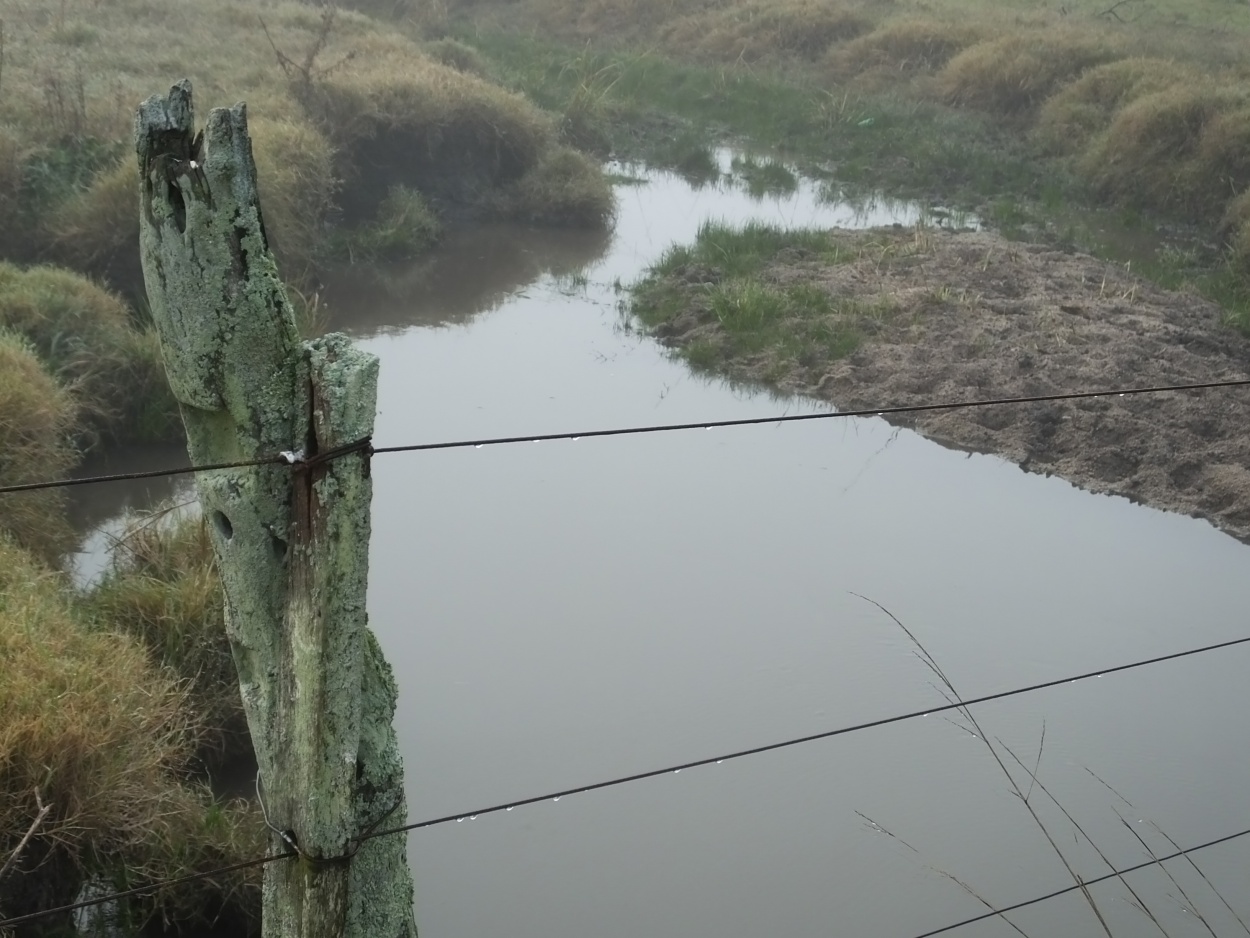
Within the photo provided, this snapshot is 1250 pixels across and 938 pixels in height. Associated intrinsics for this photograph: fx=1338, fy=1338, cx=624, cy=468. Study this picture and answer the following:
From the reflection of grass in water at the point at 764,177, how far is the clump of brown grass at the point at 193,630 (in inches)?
328

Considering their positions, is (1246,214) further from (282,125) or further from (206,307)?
(206,307)

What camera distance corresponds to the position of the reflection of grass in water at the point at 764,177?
11.8 metres

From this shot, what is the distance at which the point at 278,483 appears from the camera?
1420 millimetres

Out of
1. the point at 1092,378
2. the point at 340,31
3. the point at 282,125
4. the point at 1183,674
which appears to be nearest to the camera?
the point at 1183,674

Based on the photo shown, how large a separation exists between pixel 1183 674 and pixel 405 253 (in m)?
6.12

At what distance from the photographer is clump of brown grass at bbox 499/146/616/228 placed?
33.8ft

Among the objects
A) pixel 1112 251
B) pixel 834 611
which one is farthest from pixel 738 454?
pixel 1112 251

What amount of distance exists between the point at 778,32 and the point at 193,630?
46.5 ft

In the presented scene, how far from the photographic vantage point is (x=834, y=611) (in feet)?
16.7

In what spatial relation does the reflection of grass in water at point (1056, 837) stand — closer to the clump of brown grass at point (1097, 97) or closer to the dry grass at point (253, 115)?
the dry grass at point (253, 115)

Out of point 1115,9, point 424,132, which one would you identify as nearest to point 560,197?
point 424,132

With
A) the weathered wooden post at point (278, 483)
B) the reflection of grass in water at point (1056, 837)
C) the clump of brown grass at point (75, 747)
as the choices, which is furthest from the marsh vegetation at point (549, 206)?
the reflection of grass in water at point (1056, 837)

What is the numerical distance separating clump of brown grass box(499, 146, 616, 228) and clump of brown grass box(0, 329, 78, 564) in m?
5.55

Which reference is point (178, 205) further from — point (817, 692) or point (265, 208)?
point (265, 208)
